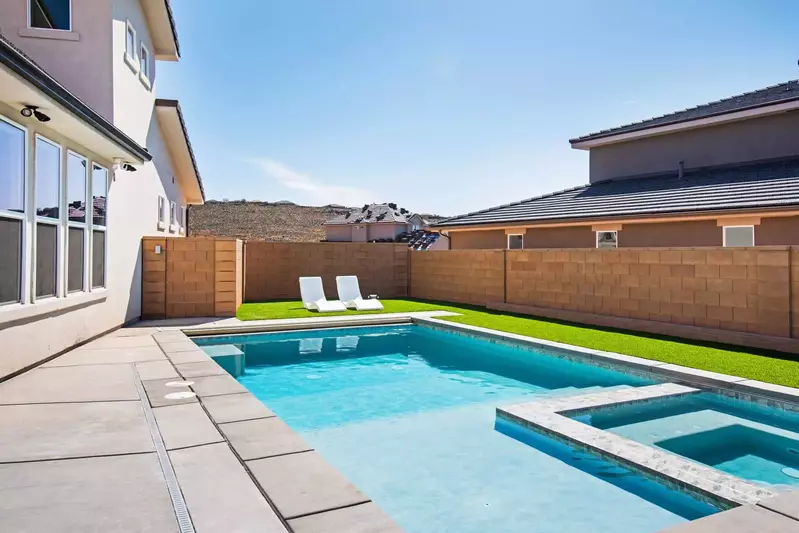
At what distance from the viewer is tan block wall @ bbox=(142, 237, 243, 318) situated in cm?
1288

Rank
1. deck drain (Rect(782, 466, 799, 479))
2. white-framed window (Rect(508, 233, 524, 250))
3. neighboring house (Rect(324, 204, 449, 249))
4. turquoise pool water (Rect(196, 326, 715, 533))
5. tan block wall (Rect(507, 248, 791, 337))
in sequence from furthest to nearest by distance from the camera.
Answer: neighboring house (Rect(324, 204, 449, 249)) < white-framed window (Rect(508, 233, 524, 250)) < tan block wall (Rect(507, 248, 791, 337)) < deck drain (Rect(782, 466, 799, 479)) < turquoise pool water (Rect(196, 326, 715, 533))

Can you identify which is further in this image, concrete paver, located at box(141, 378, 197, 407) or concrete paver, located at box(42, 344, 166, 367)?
concrete paver, located at box(42, 344, 166, 367)

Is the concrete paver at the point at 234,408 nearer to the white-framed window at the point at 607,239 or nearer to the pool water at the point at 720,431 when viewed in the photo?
the pool water at the point at 720,431

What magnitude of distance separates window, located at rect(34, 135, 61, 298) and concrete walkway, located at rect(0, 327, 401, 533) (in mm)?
1486

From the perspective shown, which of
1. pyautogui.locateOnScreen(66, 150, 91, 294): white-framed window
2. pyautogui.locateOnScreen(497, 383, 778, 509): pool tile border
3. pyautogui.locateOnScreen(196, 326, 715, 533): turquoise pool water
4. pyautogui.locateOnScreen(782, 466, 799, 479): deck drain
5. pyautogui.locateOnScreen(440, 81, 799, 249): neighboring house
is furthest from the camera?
pyautogui.locateOnScreen(440, 81, 799, 249): neighboring house

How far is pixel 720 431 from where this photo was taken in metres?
5.92

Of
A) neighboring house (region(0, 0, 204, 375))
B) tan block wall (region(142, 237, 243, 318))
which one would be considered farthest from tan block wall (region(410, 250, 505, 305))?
neighboring house (region(0, 0, 204, 375))

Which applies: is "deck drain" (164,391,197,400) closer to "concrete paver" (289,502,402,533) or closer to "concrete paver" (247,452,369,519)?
"concrete paver" (247,452,369,519)

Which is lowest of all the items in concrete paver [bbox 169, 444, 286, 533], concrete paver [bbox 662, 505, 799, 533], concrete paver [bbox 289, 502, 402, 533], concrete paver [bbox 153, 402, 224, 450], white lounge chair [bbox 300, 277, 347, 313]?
concrete paver [bbox 662, 505, 799, 533]

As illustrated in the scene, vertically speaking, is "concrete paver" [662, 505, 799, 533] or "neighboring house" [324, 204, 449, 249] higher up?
"neighboring house" [324, 204, 449, 249]

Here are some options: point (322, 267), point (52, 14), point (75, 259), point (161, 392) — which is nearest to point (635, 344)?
point (161, 392)

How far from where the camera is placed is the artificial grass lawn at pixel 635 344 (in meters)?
7.76

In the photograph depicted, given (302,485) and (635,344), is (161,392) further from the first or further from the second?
(635,344)

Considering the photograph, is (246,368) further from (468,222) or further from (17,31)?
(468,222)
